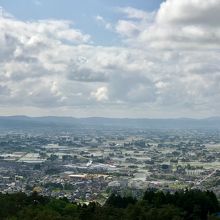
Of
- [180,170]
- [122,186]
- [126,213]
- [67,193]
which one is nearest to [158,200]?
[126,213]

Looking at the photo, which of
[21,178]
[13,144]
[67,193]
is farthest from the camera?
[13,144]

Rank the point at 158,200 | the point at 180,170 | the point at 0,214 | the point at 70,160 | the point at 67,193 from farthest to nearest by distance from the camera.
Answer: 1. the point at 70,160
2. the point at 180,170
3. the point at 67,193
4. the point at 158,200
5. the point at 0,214

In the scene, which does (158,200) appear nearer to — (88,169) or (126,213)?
(126,213)

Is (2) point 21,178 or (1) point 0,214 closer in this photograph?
(1) point 0,214

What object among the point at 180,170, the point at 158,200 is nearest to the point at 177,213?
the point at 158,200

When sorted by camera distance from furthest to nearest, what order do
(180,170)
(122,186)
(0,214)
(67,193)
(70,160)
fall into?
(70,160) → (180,170) → (122,186) → (67,193) → (0,214)

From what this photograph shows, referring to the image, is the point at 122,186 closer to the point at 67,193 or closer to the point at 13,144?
the point at 67,193
